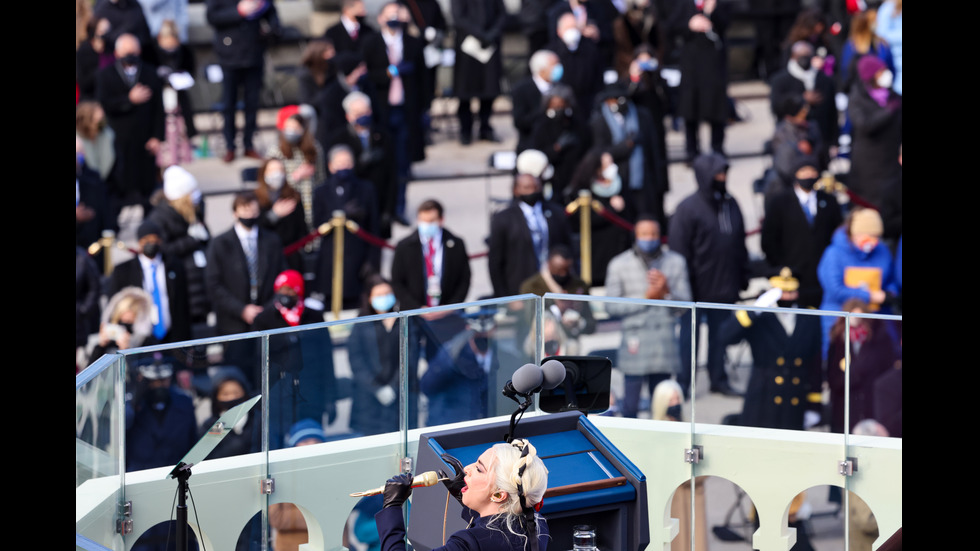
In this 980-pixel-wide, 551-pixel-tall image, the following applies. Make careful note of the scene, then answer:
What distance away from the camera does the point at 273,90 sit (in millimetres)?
19406

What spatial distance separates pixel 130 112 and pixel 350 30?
232 centimetres

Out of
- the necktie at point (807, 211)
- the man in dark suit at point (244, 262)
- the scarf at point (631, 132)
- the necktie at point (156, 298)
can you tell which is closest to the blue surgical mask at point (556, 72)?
the scarf at point (631, 132)

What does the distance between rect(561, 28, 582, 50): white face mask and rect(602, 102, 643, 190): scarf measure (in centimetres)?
179

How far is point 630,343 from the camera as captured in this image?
970 centimetres

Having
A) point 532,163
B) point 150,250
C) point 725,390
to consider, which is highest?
point 532,163

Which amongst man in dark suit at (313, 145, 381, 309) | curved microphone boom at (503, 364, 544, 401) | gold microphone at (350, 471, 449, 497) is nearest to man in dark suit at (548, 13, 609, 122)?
man in dark suit at (313, 145, 381, 309)

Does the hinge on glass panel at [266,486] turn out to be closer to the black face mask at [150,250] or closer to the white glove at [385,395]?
the white glove at [385,395]

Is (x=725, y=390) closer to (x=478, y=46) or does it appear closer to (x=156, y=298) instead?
(x=156, y=298)

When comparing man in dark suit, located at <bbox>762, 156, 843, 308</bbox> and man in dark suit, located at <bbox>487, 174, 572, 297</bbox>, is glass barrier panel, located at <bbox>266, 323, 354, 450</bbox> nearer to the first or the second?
man in dark suit, located at <bbox>487, 174, 572, 297</bbox>

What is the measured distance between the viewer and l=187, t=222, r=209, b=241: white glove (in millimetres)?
12508

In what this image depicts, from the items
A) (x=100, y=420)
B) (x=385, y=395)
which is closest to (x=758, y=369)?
(x=385, y=395)

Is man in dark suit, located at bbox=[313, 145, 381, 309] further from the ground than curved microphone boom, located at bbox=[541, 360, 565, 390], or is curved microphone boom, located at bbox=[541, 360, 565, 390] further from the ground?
man in dark suit, located at bbox=[313, 145, 381, 309]

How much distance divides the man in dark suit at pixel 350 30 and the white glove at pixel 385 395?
22.6 ft
